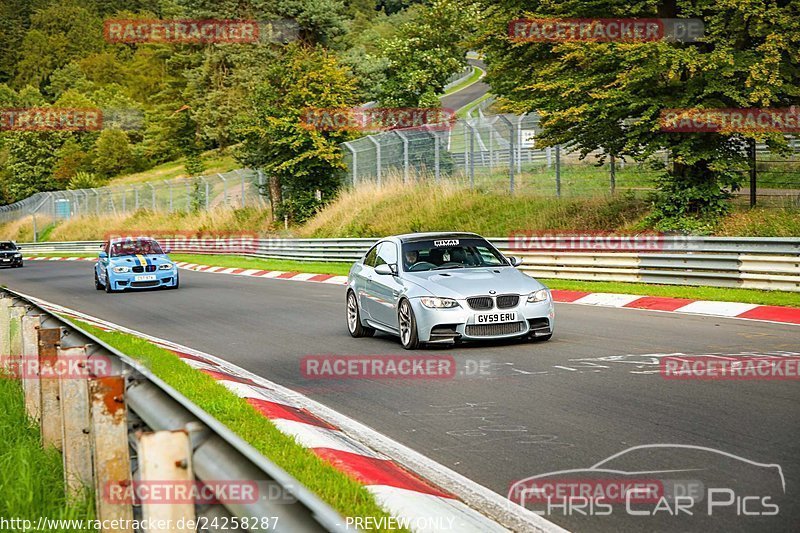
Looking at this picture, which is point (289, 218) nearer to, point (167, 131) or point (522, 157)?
point (522, 157)

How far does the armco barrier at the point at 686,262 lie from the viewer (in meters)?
17.1

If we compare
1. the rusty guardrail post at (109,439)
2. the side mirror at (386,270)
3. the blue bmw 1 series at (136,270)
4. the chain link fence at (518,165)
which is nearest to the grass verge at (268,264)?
the chain link fence at (518,165)

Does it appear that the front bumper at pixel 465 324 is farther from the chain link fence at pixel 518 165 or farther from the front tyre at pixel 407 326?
the chain link fence at pixel 518 165

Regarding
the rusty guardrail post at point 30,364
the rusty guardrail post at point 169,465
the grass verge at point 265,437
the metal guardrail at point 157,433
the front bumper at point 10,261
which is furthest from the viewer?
the front bumper at point 10,261

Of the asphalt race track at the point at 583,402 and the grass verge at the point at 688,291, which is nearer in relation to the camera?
the asphalt race track at the point at 583,402

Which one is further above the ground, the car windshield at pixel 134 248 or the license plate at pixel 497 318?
the car windshield at pixel 134 248

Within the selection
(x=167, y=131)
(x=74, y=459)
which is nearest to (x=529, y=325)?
(x=74, y=459)

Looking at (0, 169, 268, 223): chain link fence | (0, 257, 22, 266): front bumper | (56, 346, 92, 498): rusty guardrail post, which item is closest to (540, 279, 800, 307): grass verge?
(56, 346, 92, 498): rusty guardrail post

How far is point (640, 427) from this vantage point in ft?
23.4

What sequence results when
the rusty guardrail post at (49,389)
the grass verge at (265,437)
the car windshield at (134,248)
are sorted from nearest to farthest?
the grass verge at (265,437), the rusty guardrail post at (49,389), the car windshield at (134,248)

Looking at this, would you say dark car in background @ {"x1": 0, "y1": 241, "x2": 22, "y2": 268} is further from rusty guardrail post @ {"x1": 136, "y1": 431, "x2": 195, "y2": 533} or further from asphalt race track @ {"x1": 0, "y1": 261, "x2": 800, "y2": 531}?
rusty guardrail post @ {"x1": 136, "y1": 431, "x2": 195, "y2": 533}

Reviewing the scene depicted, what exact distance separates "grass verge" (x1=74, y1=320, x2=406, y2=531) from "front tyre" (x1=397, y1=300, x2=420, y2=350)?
277 cm

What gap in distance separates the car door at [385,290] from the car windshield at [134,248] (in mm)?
14326

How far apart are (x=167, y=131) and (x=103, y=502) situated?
103468mm
